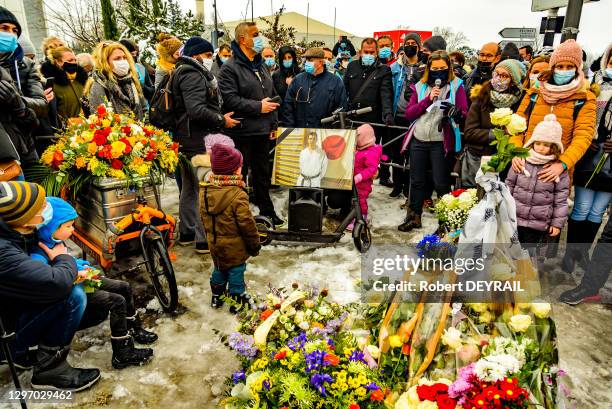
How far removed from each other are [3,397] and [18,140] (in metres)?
2.57

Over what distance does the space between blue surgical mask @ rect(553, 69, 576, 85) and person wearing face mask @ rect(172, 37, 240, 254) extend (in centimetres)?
329

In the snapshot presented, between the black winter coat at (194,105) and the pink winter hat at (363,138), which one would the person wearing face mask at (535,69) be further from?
the black winter coat at (194,105)

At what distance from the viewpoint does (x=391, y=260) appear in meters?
2.56

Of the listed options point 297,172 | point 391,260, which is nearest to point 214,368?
point 391,260

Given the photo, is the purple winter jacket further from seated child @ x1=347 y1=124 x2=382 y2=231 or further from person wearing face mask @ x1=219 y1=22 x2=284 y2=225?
person wearing face mask @ x1=219 y1=22 x2=284 y2=225

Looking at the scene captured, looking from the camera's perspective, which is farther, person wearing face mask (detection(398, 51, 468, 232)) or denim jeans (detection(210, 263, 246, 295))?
person wearing face mask (detection(398, 51, 468, 232))

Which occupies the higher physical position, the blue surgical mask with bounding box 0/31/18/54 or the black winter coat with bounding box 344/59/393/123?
the blue surgical mask with bounding box 0/31/18/54

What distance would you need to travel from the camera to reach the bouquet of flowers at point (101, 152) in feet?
11.1

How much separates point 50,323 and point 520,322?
9.13 feet

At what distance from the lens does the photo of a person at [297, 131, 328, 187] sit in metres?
4.93

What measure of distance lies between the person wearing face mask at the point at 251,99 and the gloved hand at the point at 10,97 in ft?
6.63

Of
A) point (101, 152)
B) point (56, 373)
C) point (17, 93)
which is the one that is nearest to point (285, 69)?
point (17, 93)

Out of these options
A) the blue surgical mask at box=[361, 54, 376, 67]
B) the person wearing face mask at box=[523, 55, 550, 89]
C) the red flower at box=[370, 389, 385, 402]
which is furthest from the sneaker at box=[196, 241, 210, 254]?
the person wearing face mask at box=[523, 55, 550, 89]

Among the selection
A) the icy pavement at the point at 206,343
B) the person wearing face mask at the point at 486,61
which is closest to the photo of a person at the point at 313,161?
the icy pavement at the point at 206,343
